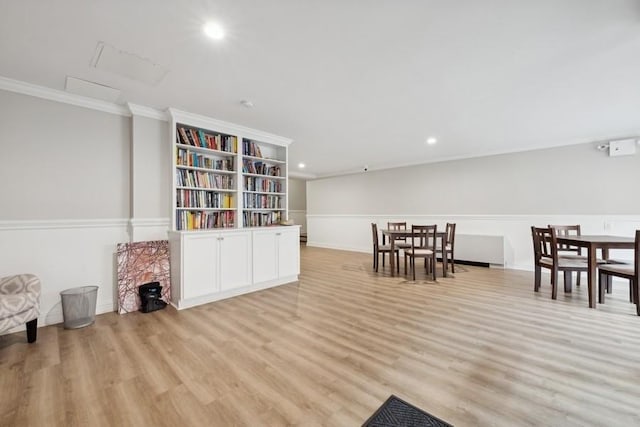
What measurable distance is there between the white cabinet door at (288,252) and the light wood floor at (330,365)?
3.09 feet

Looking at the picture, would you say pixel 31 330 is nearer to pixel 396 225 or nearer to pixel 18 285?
pixel 18 285

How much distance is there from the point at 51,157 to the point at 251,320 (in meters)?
2.73

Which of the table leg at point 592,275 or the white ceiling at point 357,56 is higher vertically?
the white ceiling at point 357,56

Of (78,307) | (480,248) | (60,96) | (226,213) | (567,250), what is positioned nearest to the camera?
(78,307)

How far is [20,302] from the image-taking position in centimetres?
223

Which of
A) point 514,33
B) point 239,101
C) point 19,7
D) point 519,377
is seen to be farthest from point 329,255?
point 19,7

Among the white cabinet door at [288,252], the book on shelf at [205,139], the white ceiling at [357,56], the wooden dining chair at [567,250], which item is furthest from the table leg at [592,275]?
the book on shelf at [205,139]

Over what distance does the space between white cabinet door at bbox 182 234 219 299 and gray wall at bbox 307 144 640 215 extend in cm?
517

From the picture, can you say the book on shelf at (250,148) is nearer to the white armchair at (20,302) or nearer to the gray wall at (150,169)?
the gray wall at (150,169)

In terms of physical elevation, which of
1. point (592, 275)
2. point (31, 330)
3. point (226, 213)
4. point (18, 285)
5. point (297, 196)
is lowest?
point (31, 330)

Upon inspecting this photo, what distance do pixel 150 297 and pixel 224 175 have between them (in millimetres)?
1883

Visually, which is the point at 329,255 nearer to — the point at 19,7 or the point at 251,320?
the point at 251,320

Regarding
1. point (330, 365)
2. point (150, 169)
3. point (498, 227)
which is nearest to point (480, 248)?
point (498, 227)

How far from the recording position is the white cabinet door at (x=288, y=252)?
4.20 m
